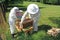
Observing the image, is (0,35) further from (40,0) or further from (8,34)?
(40,0)

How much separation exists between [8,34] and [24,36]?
1.11m

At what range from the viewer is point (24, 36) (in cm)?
928

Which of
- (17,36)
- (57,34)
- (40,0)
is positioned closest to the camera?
(57,34)

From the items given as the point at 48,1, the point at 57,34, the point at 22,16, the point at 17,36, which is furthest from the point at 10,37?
the point at 48,1

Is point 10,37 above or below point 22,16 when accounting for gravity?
below

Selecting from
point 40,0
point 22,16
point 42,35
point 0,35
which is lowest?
point 40,0

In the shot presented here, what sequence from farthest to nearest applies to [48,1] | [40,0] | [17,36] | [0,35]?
[40,0], [48,1], [17,36], [0,35]

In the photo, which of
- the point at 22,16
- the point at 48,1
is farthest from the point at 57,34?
the point at 48,1

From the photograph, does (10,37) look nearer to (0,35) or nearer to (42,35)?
(42,35)

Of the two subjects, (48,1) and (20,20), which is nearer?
(20,20)

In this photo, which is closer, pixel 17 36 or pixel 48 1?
pixel 17 36

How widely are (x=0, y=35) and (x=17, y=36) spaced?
481cm

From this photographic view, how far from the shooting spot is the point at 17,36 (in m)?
9.83

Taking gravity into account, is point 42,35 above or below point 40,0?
above
